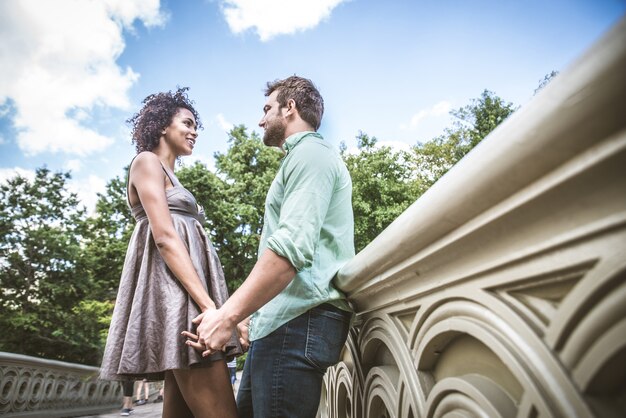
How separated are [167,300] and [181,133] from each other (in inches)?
43.7

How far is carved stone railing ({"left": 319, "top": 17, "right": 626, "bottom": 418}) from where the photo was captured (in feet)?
1.28

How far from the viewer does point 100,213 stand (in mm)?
18344

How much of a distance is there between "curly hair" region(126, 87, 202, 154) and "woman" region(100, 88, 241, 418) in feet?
1.36

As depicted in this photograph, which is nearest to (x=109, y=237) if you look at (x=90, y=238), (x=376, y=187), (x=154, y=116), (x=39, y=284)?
(x=90, y=238)

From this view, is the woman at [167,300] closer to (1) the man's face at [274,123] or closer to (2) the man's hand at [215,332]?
(2) the man's hand at [215,332]

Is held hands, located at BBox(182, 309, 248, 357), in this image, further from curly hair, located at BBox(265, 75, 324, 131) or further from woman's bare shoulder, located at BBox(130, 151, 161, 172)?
curly hair, located at BBox(265, 75, 324, 131)

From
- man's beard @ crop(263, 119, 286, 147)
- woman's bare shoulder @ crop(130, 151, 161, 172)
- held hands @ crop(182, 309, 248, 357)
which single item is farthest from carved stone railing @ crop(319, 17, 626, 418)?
woman's bare shoulder @ crop(130, 151, 161, 172)

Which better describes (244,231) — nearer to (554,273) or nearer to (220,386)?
(220,386)

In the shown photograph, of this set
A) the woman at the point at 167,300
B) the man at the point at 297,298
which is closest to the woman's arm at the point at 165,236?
the woman at the point at 167,300

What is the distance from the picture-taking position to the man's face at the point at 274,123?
1.93m

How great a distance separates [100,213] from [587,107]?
21.1 metres

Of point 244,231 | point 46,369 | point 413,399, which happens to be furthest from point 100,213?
point 413,399

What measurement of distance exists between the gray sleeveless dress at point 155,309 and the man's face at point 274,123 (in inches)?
22.3

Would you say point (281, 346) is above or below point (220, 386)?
above
